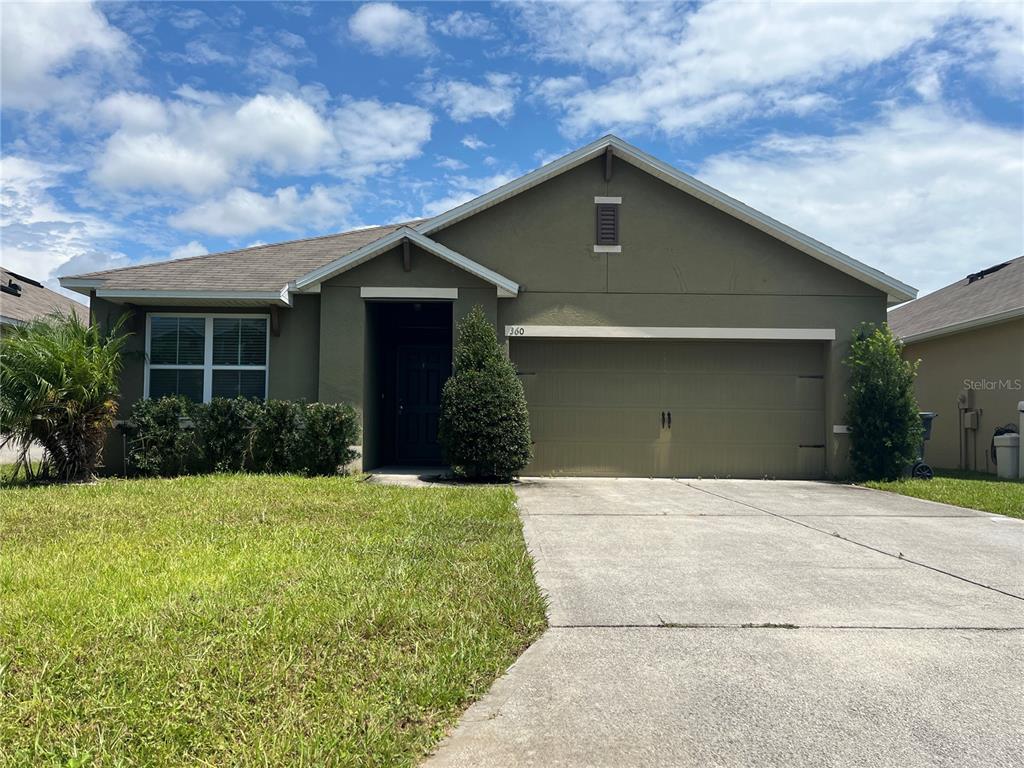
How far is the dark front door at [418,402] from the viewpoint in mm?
14352

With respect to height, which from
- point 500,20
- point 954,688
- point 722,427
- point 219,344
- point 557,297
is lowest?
point 954,688

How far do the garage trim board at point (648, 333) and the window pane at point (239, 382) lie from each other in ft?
13.5

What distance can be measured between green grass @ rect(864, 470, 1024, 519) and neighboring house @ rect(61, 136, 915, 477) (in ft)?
4.37

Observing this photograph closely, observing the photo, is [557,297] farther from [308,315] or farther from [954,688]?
[954,688]

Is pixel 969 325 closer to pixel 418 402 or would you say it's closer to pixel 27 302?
pixel 418 402

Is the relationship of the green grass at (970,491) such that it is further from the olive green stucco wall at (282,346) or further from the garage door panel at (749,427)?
the olive green stucco wall at (282,346)

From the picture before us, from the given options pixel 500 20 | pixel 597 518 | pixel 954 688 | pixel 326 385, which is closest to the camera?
pixel 954 688

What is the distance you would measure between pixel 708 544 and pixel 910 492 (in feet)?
18.6

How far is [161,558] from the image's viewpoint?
571cm

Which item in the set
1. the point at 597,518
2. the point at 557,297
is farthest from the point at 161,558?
the point at 557,297

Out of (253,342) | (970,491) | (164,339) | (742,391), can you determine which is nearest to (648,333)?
(742,391)

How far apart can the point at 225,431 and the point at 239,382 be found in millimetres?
1238

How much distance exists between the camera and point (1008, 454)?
545 inches

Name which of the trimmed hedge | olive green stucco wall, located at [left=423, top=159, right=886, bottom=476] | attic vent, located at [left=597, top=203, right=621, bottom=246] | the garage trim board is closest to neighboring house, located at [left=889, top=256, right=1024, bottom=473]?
olive green stucco wall, located at [left=423, top=159, right=886, bottom=476]
